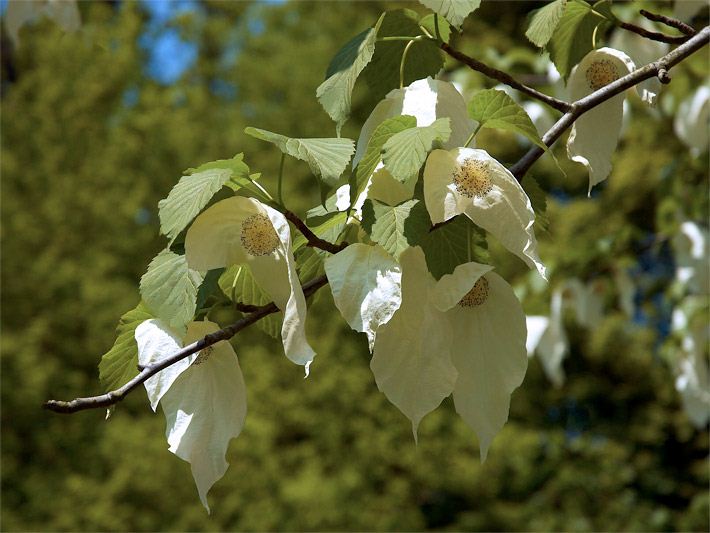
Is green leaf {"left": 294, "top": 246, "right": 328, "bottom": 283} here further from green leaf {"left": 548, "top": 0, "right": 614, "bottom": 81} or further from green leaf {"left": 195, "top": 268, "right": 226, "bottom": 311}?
green leaf {"left": 548, "top": 0, "right": 614, "bottom": 81}

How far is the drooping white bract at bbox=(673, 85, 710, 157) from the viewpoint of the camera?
6.18ft

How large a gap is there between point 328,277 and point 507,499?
422 centimetres

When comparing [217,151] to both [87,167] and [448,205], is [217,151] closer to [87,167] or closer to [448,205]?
[87,167]

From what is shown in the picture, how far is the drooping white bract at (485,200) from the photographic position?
53 centimetres

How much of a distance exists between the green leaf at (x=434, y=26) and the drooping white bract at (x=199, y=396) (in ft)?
0.89

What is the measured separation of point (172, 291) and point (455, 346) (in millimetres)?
166

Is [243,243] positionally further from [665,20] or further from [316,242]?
[665,20]

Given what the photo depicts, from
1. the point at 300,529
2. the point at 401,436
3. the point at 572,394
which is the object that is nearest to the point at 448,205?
the point at 300,529

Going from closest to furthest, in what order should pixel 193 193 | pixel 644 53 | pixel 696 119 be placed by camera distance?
1. pixel 193 193
2. pixel 644 53
3. pixel 696 119

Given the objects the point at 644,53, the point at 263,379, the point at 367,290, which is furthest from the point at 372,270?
the point at 263,379

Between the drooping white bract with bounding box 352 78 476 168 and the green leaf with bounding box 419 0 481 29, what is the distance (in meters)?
0.04

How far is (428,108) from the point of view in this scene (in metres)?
0.59

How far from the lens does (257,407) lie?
13.7ft

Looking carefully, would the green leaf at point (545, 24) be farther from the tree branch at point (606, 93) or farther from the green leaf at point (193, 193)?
the green leaf at point (193, 193)
